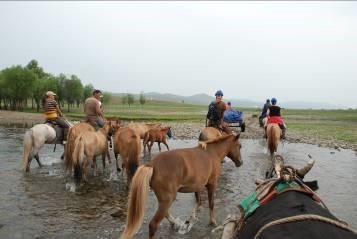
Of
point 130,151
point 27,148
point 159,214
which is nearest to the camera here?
point 159,214

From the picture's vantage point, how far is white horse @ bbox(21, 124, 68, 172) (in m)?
12.5

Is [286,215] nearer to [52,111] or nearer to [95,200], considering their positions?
[95,200]

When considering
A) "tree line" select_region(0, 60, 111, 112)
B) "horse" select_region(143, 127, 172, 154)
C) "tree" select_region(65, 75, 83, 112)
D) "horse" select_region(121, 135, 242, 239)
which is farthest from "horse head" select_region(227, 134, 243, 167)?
"tree" select_region(65, 75, 83, 112)

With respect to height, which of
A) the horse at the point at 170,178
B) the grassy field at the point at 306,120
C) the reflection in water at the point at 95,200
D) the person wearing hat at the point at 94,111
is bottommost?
the grassy field at the point at 306,120

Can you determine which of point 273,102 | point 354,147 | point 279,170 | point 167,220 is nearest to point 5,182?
point 167,220

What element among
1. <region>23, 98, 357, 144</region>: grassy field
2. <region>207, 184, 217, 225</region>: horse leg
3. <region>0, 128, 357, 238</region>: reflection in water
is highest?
<region>207, 184, 217, 225</region>: horse leg

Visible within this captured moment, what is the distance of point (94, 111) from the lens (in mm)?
13555

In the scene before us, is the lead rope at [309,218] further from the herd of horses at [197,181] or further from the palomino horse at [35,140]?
the palomino horse at [35,140]

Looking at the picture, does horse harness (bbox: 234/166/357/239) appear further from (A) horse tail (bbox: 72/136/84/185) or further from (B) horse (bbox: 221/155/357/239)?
(A) horse tail (bbox: 72/136/84/185)

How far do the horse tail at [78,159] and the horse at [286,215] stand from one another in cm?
705

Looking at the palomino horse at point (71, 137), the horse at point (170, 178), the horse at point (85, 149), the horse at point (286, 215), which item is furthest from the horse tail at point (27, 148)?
the horse at point (286, 215)

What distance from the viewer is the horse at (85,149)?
10.6 metres

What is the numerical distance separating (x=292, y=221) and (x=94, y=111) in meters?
11.3

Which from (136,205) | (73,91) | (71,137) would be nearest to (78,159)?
(71,137)
